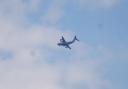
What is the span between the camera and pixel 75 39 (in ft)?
362

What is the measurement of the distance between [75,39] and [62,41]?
7134 millimetres

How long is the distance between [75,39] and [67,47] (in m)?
7.33

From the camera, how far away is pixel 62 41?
105 m

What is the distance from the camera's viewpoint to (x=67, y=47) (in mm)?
104375

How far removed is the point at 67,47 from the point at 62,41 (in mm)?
2923
